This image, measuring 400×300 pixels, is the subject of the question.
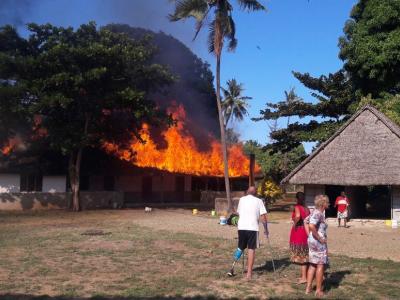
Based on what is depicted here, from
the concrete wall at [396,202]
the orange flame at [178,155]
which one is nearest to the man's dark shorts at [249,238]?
the concrete wall at [396,202]

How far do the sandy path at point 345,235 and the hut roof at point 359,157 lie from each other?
201 cm

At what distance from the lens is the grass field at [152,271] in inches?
318

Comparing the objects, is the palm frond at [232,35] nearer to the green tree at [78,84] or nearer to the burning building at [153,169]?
the green tree at [78,84]

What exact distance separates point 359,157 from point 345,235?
542 centimetres

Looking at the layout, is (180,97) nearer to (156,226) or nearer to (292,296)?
(156,226)

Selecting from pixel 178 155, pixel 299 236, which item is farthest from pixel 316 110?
pixel 299 236

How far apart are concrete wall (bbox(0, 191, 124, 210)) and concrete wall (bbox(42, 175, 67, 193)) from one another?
0.71m

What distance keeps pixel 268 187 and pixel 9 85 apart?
15483 millimetres

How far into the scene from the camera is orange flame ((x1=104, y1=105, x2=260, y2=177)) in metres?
35.5

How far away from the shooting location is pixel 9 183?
30250 mm

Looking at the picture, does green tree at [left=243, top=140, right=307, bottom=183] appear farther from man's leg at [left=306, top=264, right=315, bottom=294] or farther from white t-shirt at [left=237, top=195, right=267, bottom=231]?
man's leg at [left=306, top=264, right=315, bottom=294]

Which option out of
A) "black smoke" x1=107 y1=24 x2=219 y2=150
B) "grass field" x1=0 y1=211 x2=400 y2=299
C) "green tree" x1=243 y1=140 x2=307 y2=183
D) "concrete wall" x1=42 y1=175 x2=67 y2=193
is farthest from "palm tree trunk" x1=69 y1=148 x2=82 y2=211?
"green tree" x1=243 y1=140 x2=307 y2=183

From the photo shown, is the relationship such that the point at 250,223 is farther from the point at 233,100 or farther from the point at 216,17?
the point at 233,100

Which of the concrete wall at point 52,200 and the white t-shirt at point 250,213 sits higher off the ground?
the white t-shirt at point 250,213
